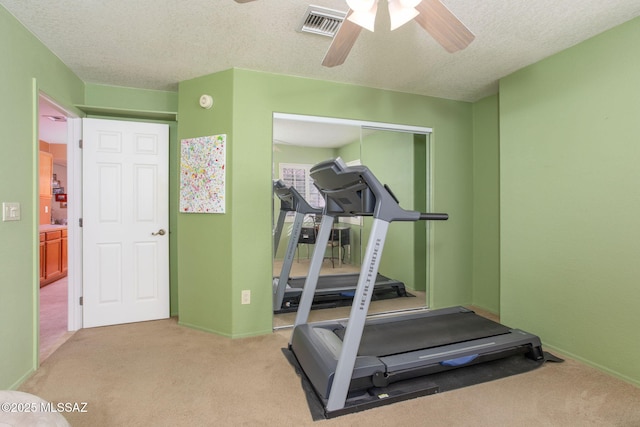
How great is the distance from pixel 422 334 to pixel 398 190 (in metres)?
1.64

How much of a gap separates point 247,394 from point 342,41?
2128 mm

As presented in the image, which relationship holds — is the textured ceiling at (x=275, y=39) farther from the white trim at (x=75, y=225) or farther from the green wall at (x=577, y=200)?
the white trim at (x=75, y=225)

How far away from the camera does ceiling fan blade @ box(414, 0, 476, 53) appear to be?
1.33 m

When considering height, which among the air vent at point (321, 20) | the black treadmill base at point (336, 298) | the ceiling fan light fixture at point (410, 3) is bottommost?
the black treadmill base at point (336, 298)

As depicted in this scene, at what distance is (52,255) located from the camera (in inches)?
182

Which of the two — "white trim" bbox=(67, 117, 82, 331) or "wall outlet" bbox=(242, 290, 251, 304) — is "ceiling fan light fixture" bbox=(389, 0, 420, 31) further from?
"white trim" bbox=(67, 117, 82, 331)

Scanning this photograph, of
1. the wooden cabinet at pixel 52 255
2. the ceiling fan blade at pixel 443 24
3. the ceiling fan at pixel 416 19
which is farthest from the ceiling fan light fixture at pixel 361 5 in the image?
the wooden cabinet at pixel 52 255

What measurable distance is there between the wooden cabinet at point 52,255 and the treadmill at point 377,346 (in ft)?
13.5

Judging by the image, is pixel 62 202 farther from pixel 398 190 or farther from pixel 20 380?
pixel 398 190

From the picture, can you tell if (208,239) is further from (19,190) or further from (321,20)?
(321,20)

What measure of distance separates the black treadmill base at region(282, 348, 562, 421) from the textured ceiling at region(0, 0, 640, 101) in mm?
2358

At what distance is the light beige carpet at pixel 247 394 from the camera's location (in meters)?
1.74

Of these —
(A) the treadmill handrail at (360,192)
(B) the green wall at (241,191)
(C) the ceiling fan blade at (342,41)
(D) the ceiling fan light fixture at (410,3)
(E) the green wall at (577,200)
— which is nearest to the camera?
(D) the ceiling fan light fixture at (410,3)

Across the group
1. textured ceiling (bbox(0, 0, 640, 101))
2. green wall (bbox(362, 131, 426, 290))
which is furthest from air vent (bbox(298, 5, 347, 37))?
green wall (bbox(362, 131, 426, 290))
